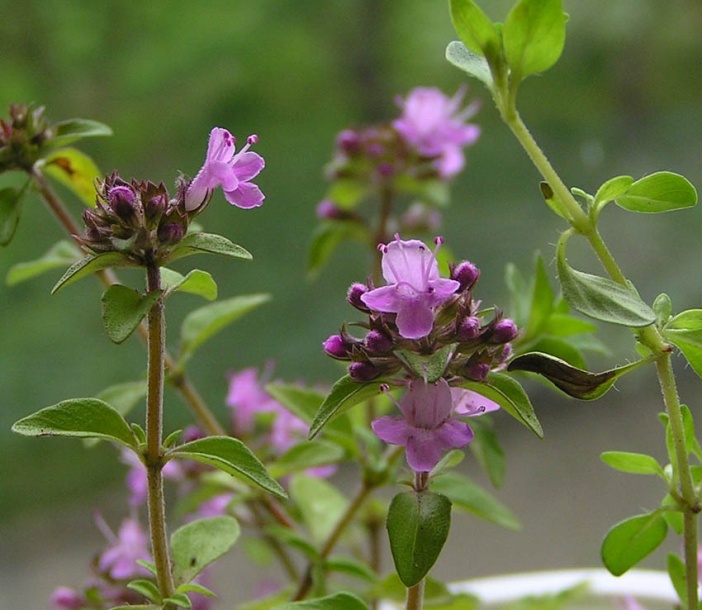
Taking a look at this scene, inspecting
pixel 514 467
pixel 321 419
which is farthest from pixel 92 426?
pixel 514 467

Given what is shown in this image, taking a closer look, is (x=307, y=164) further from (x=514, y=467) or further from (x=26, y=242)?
(x=514, y=467)

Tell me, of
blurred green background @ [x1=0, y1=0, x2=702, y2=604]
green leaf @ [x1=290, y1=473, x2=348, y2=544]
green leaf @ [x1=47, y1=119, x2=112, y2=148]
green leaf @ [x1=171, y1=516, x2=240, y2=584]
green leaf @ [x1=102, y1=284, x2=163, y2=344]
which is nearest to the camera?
green leaf @ [x1=102, y1=284, x2=163, y2=344]

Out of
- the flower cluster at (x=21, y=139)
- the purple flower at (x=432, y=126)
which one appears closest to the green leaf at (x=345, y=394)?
the flower cluster at (x=21, y=139)

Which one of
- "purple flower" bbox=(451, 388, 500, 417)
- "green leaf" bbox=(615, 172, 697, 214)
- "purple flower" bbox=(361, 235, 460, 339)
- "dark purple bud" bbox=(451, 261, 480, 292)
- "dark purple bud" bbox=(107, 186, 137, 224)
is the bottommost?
"purple flower" bbox=(451, 388, 500, 417)

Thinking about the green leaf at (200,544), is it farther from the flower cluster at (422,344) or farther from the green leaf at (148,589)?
the flower cluster at (422,344)

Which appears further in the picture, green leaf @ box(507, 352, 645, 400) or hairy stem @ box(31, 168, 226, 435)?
hairy stem @ box(31, 168, 226, 435)

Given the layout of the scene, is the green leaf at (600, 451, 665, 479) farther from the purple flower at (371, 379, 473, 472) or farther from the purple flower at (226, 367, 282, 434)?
the purple flower at (226, 367, 282, 434)

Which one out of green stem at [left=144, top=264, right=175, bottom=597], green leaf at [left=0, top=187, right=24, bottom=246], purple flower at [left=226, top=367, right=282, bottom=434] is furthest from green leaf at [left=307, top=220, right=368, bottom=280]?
green stem at [left=144, top=264, right=175, bottom=597]
